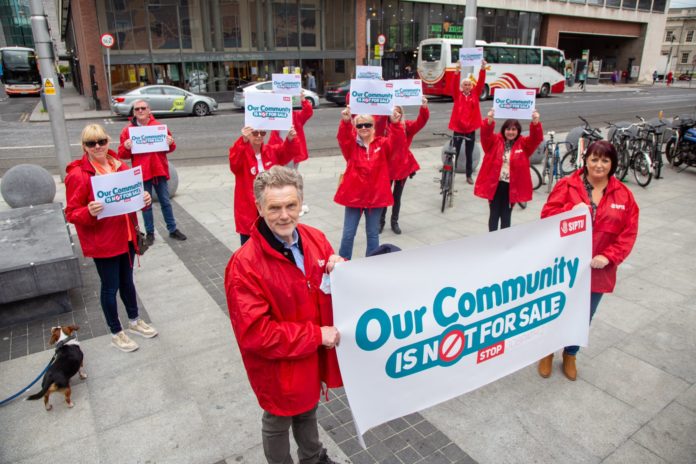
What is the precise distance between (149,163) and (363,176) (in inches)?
126

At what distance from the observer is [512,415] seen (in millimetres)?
3578

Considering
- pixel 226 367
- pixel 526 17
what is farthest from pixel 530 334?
pixel 526 17

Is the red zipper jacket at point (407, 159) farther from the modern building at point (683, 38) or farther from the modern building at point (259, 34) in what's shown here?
the modern building at point (683, 38)

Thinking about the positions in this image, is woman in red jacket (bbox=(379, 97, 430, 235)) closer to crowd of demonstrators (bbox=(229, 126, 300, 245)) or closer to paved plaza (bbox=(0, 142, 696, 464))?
crowd of demonstrators (bbox=(229, 126, 300, 245))

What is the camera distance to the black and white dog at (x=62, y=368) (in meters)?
3.55

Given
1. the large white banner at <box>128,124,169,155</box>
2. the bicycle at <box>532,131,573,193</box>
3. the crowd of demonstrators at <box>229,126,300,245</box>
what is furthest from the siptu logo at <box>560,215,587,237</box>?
the bicycle at <box>532,131,573,193</box>

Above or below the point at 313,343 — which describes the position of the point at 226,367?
below

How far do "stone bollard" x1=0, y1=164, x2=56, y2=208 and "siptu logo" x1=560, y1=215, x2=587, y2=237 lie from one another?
853cm

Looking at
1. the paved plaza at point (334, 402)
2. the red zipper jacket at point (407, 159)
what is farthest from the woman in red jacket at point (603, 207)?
the red zipper jacket at point (407, 159)

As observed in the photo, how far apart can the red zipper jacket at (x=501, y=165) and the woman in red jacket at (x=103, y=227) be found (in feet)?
12.3

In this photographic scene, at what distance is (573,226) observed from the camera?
334cm

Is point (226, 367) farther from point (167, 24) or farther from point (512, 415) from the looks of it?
point (167, 24)

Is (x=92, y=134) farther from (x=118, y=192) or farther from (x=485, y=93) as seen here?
(x=485, y=93)

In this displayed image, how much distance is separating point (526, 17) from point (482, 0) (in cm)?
642
